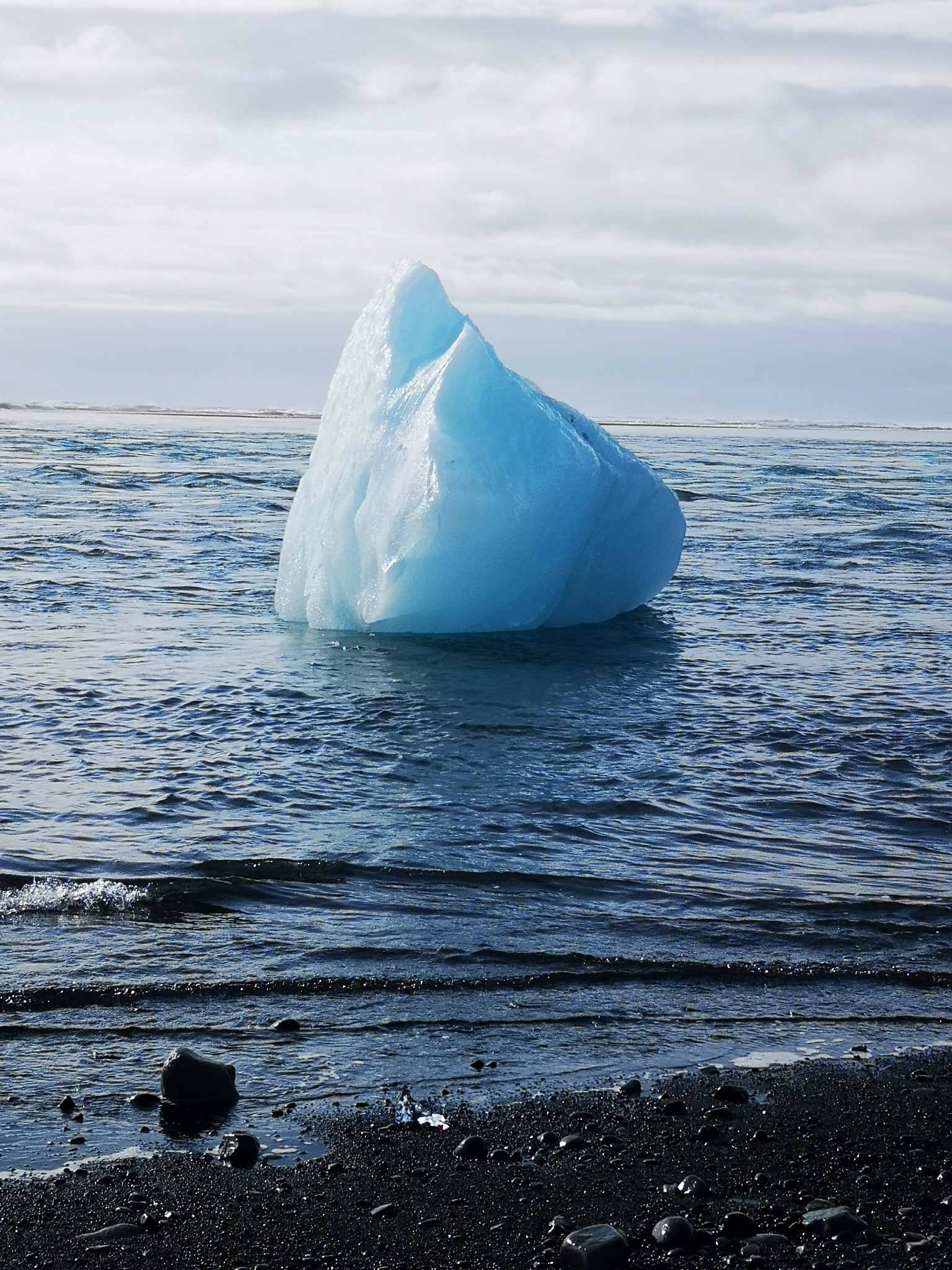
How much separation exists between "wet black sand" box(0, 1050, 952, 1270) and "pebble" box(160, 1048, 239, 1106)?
9.5 inches

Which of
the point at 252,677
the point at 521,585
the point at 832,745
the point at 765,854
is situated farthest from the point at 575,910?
the point at 521,585

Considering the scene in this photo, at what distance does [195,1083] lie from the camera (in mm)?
3424

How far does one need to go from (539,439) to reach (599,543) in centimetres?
125

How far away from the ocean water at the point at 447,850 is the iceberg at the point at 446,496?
1.19 feet

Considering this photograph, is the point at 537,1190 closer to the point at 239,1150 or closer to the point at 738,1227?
the point at 738,1227

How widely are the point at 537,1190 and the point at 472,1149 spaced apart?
217 millimetres

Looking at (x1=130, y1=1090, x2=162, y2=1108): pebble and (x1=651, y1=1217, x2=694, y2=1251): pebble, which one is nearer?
(x1=651, y1=1217, x2=694, y2=1251): pebble

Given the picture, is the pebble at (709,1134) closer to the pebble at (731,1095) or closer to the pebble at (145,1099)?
the pebble at (731,1095)

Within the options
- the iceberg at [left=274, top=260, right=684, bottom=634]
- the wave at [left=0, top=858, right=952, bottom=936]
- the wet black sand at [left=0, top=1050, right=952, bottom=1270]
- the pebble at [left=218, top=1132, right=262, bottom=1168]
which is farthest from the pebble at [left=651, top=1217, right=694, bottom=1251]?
the iceberg at [left=274, top=260, right=684, bottom=634]

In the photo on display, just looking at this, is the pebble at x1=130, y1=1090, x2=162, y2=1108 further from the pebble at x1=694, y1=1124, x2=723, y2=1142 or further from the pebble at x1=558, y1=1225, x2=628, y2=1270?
the pebble at x1=694, y1=1124, x2=723, y2=1142

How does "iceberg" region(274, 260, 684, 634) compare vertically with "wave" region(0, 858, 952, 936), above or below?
above

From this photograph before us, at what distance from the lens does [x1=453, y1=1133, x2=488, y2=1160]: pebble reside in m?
3.21

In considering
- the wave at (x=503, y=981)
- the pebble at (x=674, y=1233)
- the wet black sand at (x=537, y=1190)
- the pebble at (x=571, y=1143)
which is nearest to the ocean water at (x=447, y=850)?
the wave at (x=503, y=981)

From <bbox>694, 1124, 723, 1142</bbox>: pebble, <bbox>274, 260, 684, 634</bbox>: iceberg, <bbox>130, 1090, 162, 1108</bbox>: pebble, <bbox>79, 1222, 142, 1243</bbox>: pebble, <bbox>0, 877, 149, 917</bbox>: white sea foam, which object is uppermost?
<bbox>274, 260, 684, 634</bbox>: iceberg
